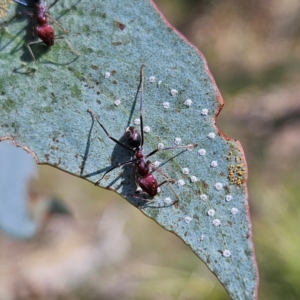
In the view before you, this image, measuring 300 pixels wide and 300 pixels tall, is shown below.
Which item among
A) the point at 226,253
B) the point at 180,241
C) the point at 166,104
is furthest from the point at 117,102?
the point at 180,241

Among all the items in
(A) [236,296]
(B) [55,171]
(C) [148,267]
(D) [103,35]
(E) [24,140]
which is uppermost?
(B) [55,171]

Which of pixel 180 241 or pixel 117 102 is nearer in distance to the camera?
pixel 117 102

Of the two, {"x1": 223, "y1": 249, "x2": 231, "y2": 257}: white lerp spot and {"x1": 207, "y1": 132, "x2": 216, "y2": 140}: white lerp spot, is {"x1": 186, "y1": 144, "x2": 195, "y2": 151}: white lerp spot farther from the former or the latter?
{"x1": 223, "y1": 249, "x2": 231, "y2": 257}: white lerp spot

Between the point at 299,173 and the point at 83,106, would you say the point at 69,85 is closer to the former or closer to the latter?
the point at 83,106

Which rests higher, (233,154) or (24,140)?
(233,154)

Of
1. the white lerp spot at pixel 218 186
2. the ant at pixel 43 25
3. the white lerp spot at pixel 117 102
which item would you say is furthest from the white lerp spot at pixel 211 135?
the ant at pixel 43 25

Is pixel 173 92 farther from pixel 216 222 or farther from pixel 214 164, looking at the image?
pixel 216 222

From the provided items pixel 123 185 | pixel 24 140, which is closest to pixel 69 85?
pixel 24 140

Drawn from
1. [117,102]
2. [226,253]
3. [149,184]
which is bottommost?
[226,253]
